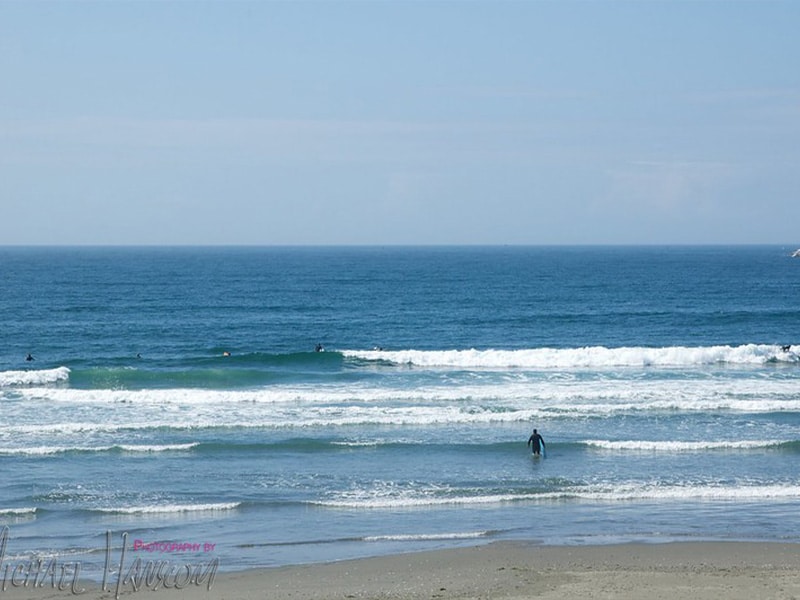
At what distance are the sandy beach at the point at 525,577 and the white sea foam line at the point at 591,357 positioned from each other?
24952 mm

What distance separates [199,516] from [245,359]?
77.9 feet

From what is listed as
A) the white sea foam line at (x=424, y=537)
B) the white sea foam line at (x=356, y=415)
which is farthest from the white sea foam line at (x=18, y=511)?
the white sea foam line at (x=356, y=415)

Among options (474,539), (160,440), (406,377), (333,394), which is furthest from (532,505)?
(406,377)

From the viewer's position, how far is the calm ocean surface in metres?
19.6

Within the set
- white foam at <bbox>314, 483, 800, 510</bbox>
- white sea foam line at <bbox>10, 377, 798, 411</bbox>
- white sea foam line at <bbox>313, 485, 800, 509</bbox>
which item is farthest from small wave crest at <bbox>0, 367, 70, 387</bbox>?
white sea foam line at <bbox>313, 485, 800, 509</bbox>

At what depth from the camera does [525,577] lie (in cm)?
1577

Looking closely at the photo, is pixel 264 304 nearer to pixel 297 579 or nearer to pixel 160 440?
pixel 160 440

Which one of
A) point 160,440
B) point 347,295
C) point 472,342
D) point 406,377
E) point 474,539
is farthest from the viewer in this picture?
point 347,295

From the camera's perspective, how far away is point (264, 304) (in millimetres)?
71312

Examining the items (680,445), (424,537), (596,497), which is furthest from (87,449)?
(680,445)

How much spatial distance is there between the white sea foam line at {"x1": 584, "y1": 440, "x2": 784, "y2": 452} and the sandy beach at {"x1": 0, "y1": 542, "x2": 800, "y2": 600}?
8707mm

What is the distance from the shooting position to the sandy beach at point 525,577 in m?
14.8

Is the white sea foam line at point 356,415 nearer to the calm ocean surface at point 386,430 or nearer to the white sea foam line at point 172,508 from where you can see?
the calm ocean surface at point 386,430

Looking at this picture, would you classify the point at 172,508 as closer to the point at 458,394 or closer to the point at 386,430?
the point at 386,430
